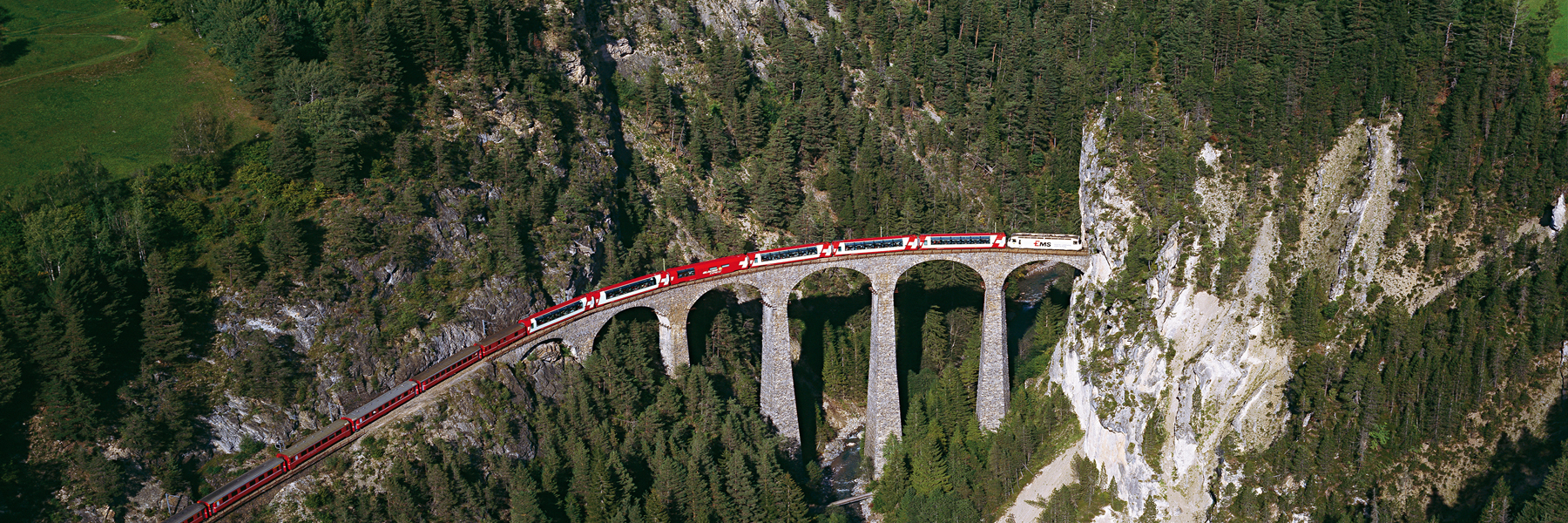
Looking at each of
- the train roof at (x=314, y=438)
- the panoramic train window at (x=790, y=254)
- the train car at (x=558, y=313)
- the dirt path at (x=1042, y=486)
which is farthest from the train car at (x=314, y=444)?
the dirt path at (x=1042, y=486)

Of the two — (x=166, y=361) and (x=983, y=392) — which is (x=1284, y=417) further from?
(x=166, y=361)

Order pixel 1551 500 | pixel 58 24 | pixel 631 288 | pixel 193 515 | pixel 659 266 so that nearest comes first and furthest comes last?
pixel 1551 500
pixel 193 515
pixel 631 288
pixel 58 24
pixel 659 266

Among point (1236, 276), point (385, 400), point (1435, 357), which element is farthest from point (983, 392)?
point (385, 400)

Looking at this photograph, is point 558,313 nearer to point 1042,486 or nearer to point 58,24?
point 1042,486

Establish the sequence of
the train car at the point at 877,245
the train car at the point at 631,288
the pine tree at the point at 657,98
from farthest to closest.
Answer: the pine tree at the point at 657,98 < the train car at the point at 877,245 < the train car at the point at 631,288

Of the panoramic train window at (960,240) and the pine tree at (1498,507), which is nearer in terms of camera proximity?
the pine tree at (1498,507)

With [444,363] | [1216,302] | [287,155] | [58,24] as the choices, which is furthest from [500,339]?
[1216,302]

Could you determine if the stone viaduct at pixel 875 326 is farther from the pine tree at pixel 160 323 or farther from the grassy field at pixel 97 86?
the grassy field at pixel 97 86

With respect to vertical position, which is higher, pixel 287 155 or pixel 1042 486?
pixel 287 155
